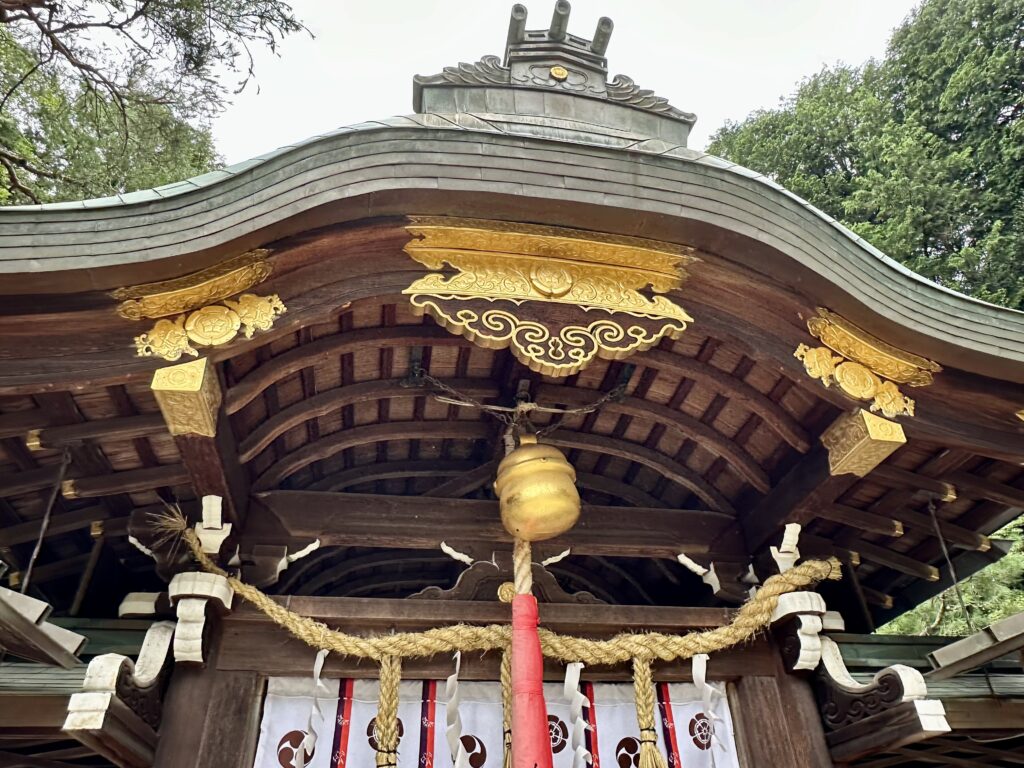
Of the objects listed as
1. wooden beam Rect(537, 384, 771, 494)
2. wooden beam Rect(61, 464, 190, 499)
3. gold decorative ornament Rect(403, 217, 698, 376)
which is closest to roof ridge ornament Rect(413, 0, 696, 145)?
gold decorative ornament Rect(403, 217, 698, 376)

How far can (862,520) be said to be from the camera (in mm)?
4676

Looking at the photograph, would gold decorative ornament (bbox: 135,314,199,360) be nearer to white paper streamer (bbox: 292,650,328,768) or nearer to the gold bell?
the gold bell

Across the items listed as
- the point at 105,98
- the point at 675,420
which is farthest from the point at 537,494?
the point at 105,98

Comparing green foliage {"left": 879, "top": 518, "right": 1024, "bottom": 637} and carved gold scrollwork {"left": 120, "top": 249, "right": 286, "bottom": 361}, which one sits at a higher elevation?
green foliage {"left": 879, "top": 518, "right": 1024, "bottom": 637}

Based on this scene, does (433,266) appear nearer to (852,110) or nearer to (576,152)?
(576,152)

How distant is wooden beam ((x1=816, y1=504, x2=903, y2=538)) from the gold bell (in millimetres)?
1952

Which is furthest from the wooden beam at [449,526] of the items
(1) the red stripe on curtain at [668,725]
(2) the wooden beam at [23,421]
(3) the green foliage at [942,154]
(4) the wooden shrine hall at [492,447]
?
(3) the green foliage at [942,154]

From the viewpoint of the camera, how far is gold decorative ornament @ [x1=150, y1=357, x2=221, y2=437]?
10.1 feet

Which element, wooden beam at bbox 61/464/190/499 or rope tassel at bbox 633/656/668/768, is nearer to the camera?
rope tassel at bbox 633/656/668/768

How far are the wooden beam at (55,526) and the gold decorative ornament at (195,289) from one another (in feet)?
5.26

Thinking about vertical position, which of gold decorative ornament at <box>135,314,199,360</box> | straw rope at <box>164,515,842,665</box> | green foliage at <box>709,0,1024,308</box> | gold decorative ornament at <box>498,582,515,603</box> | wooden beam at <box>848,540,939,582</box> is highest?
green foliage at <box>709,0,1024,308</box>

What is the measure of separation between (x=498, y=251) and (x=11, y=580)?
10.4 ft

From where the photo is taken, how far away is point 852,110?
2008cm

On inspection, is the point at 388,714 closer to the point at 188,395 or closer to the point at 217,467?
the point at 217,467
